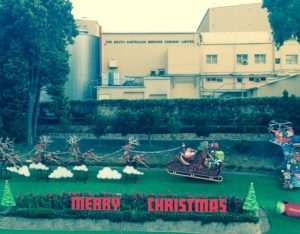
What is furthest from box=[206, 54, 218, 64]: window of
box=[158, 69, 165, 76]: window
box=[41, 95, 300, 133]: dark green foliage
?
box=[41, 95, 300, 133]: dark green foliage

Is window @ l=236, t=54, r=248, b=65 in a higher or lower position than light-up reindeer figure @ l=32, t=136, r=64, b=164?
higher

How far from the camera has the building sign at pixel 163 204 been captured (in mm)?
24266

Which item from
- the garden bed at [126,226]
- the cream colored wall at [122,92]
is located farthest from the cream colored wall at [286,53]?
the garden bed at [126,226]

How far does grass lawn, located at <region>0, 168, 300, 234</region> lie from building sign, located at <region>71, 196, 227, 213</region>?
180 inches

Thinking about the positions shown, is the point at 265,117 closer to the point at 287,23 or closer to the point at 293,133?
the point at 293,133

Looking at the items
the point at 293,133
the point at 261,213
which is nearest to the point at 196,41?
the point at 293,133

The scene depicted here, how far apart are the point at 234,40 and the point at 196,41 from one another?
435 centimetres

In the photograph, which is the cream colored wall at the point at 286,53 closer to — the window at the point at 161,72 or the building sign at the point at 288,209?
the window at the point at 161,72

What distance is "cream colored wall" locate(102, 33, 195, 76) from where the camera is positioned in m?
52.4

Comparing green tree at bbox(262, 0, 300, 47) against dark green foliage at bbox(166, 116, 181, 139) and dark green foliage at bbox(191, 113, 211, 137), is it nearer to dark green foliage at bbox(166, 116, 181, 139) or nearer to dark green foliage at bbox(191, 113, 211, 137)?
dark green foliage at bbox(191, 113, 211, 137)

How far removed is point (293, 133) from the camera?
34.4 m

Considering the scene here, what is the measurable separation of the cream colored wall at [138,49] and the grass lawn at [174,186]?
2070 cm

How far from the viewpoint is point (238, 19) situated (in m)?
57.4

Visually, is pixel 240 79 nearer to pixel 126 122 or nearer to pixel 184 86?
pixel 184 86
